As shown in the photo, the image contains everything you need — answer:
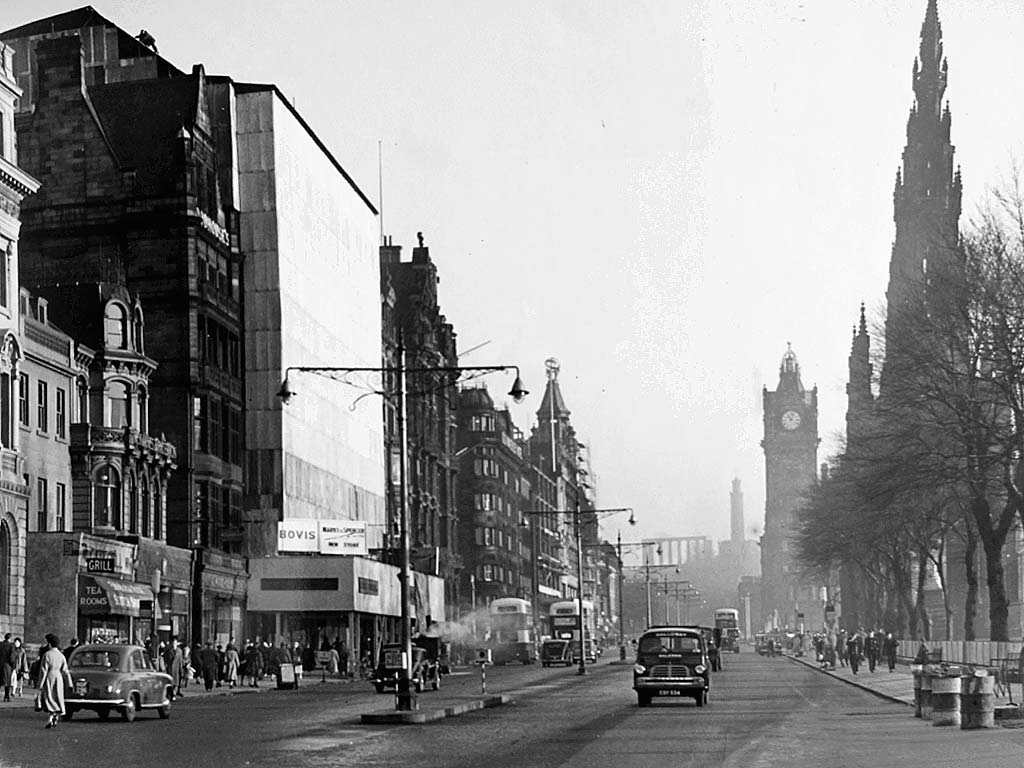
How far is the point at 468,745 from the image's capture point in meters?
31.2

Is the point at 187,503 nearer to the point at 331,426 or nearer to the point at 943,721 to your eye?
the point at 331,426

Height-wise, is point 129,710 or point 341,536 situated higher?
point 341,536

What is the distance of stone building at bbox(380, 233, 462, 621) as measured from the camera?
12712cm

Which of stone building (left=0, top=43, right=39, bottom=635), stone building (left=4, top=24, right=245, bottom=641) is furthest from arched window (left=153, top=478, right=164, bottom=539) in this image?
stone building (left=0, top=43, right=39, bottom=635)

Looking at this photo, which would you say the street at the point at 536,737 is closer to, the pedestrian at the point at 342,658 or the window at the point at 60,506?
the window at the point at 60,506

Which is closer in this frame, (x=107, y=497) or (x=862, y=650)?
(x=107, y=497)

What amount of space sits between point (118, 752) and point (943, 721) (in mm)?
16166

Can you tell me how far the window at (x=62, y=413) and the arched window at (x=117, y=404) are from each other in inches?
172

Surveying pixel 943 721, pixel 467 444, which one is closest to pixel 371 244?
pixel 467 444

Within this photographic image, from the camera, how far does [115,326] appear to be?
7794 cm

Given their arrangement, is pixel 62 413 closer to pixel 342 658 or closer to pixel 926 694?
pixel 342 658

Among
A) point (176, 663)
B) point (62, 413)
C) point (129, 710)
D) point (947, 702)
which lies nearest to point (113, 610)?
point (62, 413)

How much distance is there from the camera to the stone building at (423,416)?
417 feet

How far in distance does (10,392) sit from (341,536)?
1495 inches
